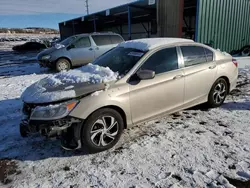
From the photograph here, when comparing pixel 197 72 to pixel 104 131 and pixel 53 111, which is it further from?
pixel 53 111

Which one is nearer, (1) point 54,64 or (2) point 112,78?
(2) point 112,78

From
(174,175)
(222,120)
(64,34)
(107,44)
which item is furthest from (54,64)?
(64,34)

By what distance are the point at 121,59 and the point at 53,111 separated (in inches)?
66.0

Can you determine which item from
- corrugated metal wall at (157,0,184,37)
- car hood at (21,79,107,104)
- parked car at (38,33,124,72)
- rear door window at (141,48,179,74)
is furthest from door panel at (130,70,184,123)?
corrugated metal wall at (157,0,184,37)

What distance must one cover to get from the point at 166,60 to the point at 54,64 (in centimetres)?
757

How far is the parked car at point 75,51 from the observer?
1038cm

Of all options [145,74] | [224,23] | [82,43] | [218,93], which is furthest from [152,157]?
[224,23]

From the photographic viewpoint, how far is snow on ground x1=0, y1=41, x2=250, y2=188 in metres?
2.80

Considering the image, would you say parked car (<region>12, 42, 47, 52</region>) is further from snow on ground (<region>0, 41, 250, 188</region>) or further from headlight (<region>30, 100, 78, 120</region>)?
headlight (<region>30, 100, 78, 120</region>)

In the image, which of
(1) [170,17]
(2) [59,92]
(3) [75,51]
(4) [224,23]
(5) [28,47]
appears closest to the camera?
(2) [59,92]

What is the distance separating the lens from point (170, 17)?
12922 mm

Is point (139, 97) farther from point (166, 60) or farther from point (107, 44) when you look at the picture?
point (107, 44)

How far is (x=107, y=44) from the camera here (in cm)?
1105

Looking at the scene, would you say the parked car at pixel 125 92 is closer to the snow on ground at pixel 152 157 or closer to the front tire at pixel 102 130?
the front tire at pixel 102 130
